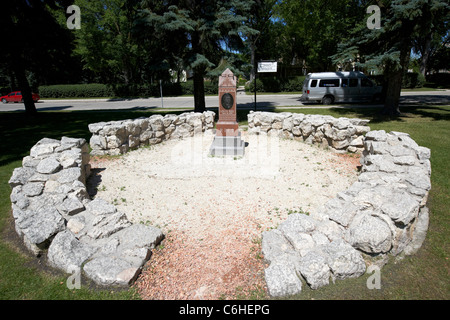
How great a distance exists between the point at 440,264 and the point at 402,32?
12.5 meters

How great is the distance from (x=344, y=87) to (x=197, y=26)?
40.4 ft

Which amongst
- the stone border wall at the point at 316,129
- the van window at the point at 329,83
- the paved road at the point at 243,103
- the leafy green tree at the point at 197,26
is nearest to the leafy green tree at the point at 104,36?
the paved road at the point at 243,103

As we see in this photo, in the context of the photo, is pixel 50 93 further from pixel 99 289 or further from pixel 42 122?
pixel 99 289

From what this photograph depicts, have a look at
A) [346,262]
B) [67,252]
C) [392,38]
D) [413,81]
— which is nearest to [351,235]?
[346,262]

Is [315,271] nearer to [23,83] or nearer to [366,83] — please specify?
[366,83]

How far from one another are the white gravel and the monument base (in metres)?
0.36

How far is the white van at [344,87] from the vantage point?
62.5 feet

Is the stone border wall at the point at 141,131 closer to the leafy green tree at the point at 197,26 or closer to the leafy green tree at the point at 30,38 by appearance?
the leafy green tree at the point at 197,26

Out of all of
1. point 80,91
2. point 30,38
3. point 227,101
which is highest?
point 30,38

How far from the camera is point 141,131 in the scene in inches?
403

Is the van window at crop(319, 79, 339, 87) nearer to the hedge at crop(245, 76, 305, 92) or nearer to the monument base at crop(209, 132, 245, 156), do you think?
the hedge at crop(245, 76, 305, 92)

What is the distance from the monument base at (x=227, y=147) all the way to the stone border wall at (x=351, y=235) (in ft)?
15.1

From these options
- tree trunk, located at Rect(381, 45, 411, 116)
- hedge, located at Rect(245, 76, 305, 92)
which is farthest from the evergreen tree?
hedge, located at Rect(245, 76, 305, 92)

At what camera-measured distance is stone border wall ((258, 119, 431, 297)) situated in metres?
3.60
